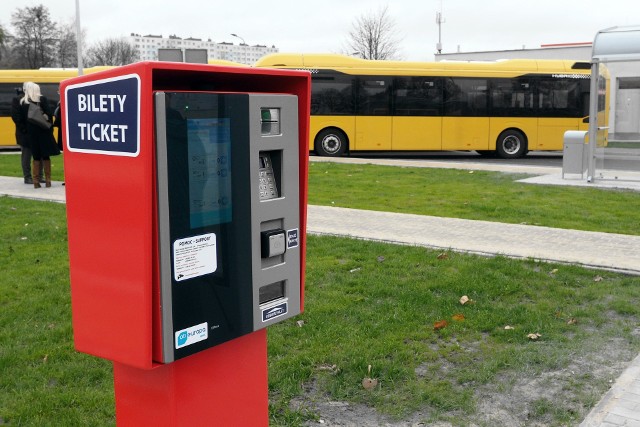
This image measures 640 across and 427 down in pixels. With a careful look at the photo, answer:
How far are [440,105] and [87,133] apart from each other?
20.6 meters

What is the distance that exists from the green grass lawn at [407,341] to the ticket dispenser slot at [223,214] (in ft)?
4.26

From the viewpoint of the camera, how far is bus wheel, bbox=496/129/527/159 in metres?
23.1

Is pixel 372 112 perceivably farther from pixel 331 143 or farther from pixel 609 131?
pixel 609 131

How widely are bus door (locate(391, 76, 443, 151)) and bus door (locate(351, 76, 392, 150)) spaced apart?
27 cm

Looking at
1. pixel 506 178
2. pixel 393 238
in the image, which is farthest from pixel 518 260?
pixel 506 178

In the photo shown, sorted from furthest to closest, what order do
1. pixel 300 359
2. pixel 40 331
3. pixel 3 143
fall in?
1. pixel 3 143
2. pixel 40 331
3. pixel 300 359

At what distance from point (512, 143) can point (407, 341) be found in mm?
18942

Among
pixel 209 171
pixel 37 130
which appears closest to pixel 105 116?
pixel 209 171

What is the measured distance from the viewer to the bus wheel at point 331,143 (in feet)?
73.0

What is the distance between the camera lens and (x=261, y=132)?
119 inches

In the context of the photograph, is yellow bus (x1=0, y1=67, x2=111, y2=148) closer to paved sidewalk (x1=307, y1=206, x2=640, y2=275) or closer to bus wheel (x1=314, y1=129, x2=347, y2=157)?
bus wheel (x1=314, y1=129, x2=347, y2=157)

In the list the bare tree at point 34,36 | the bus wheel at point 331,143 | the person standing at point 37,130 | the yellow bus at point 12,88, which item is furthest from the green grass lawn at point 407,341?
the bare tree at point 34,36

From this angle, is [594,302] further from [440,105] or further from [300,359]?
[440,105]

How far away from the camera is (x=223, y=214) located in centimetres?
288
